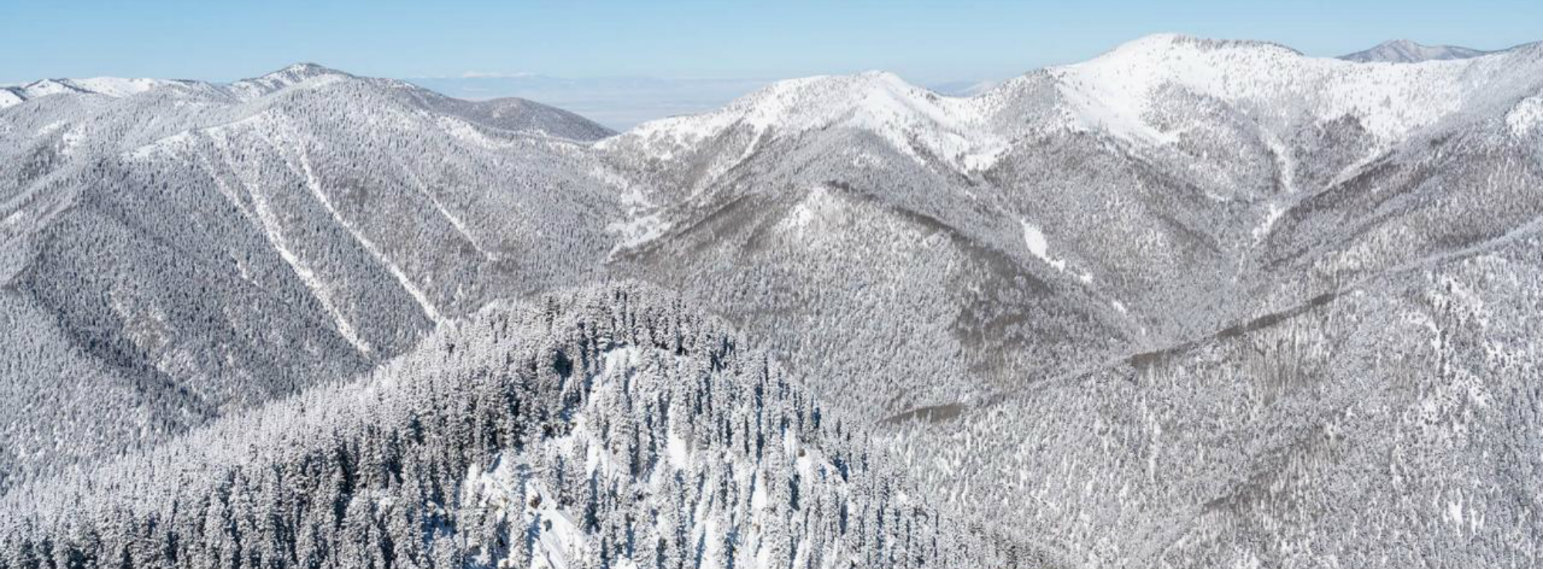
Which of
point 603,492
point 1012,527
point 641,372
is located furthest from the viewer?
point 1012,527

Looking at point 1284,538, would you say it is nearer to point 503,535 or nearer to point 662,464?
point 662,464

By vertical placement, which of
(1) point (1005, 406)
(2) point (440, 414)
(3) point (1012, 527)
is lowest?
(3) point (1012, 527)

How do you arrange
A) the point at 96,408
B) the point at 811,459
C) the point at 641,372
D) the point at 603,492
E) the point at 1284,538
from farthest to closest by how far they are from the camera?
the point at 96,408 < the point at 1284,538 < the point at 811,459 < the point at 641,372 < the point at 603,492

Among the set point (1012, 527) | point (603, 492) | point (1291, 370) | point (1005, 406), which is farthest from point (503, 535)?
point (1291, 370)

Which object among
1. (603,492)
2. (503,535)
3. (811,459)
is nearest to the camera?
(503,535)

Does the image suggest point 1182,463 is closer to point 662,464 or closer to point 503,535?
point 662,464

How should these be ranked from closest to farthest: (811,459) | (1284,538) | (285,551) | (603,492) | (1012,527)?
(285,551)
(603,492)
(811,459)
(1284,538)
(1012,527)

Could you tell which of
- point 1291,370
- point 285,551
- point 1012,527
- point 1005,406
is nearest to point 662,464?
point 285,551

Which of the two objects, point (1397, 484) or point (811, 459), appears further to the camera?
point (1397, 484)

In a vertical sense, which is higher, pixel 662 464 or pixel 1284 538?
pixel 662 464
